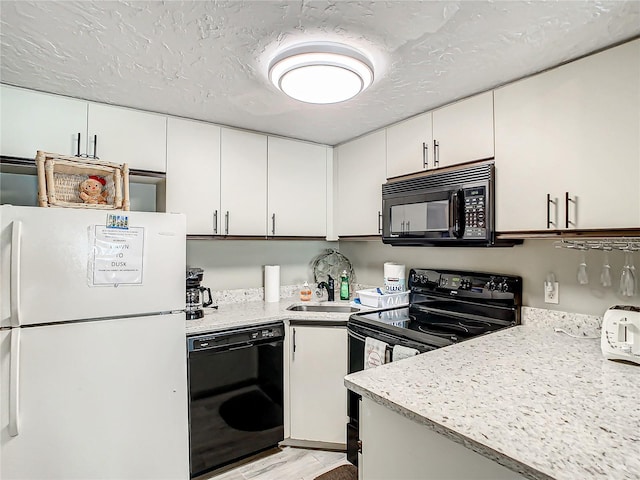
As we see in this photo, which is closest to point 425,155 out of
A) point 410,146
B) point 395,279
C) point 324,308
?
point 410,146

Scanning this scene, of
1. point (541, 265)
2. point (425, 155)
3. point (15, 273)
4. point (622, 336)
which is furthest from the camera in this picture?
point (425, 155)

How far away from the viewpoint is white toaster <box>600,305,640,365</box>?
4.50ft

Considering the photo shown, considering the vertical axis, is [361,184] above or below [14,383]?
above

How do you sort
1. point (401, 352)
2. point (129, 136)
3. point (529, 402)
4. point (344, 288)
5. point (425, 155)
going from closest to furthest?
point (529, 402), point (401, 352), point (129, 136), point (425, 155), point (344, 288)

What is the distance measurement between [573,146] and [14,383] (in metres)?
2.63

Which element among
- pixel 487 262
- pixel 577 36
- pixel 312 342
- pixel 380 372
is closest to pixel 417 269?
pixel 487 262

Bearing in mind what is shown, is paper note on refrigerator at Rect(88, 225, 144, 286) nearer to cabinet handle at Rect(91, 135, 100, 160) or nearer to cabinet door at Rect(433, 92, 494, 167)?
cabinet handle at Rect(91, 135, 100, 160)

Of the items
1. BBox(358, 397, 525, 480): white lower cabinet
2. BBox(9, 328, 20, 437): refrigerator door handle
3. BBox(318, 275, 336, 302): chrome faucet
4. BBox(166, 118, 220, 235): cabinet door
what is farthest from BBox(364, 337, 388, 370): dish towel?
BBox(9, 328, 20, 437): refrigerator door handle

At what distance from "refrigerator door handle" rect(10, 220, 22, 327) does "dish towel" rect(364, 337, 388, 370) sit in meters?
1.67

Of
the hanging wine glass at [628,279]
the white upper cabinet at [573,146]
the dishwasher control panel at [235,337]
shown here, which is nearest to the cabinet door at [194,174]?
the dishwasher control panel at [235,337]

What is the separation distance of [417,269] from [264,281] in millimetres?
1212

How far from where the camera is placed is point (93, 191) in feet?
6.18

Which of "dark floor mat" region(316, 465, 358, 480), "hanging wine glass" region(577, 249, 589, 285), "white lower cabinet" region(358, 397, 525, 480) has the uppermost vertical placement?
"hanging wine glass" region(577, 249, 589, 285)

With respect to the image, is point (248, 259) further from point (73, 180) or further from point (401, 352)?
point (401, 352)
